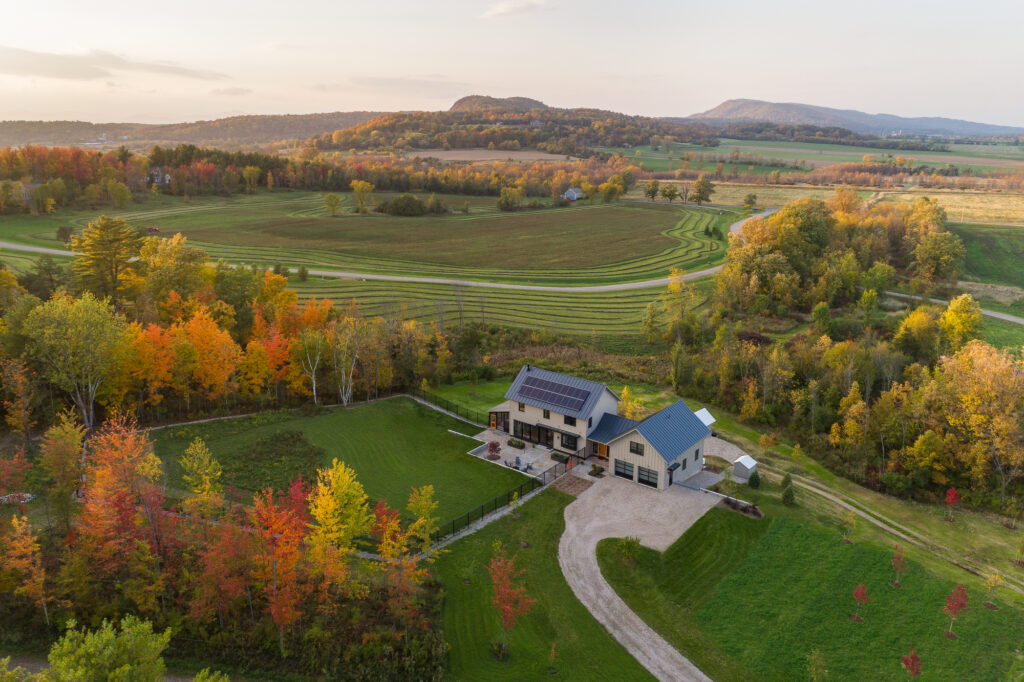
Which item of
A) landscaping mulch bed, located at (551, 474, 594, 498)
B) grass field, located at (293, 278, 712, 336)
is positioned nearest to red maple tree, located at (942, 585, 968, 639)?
landscaping mulch bed, located at (551, 474, 594, 498)

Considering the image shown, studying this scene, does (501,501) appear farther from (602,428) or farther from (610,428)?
(610,428)

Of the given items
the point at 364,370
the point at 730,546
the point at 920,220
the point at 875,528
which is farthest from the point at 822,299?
the point at 364,370

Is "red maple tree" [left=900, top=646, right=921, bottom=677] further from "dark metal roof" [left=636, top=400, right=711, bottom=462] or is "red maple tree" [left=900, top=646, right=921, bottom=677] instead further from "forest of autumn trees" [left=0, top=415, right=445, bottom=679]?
"forest of autumn trees" [left=0, top=415, right=445, bottom=679]

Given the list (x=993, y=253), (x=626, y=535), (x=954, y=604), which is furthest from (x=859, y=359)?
(x=993, y=253)

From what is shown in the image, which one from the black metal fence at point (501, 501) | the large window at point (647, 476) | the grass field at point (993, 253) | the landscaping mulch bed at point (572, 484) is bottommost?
the landscaping mulch bed at point (572, 484)

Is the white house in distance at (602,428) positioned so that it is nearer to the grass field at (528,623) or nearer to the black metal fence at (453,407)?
the black metal fence at (453,407)

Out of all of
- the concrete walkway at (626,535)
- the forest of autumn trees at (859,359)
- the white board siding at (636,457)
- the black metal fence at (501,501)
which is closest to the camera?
the concrete walkway at (626,535)

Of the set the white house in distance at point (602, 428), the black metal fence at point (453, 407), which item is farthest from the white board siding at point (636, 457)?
the black metal fence at point (453, 407)
